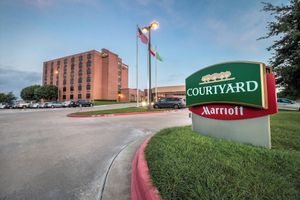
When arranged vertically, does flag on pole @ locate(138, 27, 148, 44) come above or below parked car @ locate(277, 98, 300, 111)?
above

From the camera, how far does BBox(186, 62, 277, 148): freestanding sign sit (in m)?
3.46

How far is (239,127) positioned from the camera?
390cm

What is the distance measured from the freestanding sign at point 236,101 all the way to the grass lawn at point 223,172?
598 mm

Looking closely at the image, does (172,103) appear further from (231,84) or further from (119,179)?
(119,179)

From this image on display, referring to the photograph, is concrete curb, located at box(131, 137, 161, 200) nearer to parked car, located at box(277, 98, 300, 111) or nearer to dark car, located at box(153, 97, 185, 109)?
dark car, located at box(153, 97, 185, 109)

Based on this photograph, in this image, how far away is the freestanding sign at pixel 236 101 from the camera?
3461mm

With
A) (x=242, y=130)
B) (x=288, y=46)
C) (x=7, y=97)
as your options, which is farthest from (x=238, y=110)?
(x=7, y=97)

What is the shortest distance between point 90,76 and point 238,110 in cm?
6003

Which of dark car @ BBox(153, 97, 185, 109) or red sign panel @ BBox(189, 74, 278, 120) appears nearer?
red sign panel @ BBox(189, 74, 278, 120)

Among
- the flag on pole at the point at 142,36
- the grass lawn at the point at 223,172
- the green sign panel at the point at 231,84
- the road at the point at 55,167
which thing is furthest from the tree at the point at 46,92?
the grass lawn at the point at 223,172

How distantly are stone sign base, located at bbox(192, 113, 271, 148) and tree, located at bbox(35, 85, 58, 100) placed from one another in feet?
A: 237

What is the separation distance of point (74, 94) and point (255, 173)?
222 ft

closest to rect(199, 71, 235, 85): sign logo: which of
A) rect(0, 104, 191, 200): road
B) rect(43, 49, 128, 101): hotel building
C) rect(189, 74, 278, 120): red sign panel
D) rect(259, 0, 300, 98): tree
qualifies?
rect(189, 74, 278, 120): red sign panel

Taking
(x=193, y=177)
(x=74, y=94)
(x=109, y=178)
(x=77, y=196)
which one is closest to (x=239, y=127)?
(x=193, y=177)
